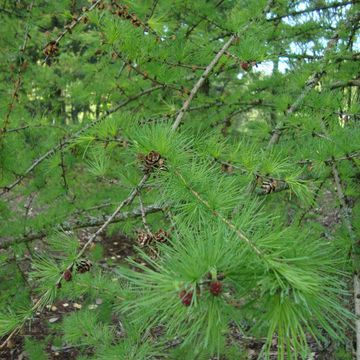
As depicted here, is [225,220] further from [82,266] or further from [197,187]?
[82,266]

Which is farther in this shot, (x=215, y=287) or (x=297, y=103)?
(x=297, y=103)

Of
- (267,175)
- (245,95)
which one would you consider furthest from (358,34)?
(267,175)

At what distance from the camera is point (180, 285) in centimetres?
67

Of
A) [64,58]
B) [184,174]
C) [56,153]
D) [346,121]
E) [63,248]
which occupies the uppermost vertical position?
[64,58]

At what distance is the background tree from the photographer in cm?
73

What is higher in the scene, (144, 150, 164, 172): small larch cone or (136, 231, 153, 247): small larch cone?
(144, 150, 164, 172): small larch cone

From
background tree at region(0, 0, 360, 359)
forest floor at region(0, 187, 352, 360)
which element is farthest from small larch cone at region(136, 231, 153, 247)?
forest floor at region(0, 187, 352, 360)

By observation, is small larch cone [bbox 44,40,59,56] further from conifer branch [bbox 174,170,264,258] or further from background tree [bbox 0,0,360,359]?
conifer branch [bbox 174,170,264,258]

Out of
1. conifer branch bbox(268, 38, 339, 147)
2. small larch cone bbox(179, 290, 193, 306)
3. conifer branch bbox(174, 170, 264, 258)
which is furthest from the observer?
conifer branch bbox(268, 38, 339, 147)

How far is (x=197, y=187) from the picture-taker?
1038mm

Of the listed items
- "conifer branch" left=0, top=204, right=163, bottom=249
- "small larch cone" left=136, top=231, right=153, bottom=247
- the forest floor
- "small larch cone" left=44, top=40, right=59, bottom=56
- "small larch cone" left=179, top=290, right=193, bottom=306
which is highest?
"small larch cone" left=44, top=40, right=59, bottom=56

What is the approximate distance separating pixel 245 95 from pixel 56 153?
1.44 m

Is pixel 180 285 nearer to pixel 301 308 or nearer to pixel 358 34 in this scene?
pixel 301 308

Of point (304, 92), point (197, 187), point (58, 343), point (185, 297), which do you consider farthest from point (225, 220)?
point (58, 343)
